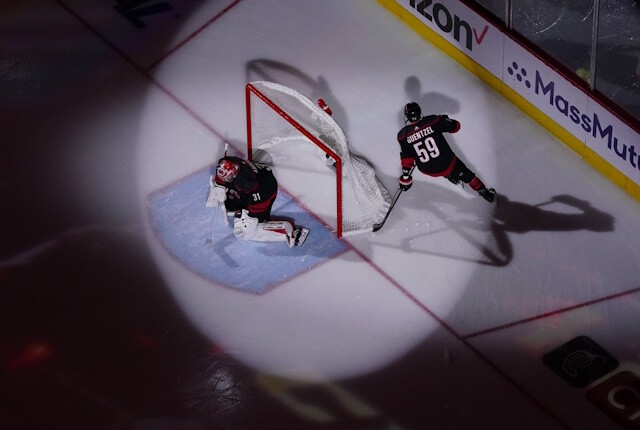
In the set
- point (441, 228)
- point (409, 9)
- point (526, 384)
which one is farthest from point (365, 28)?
point (526, 384)

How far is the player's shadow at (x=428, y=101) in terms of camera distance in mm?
9781

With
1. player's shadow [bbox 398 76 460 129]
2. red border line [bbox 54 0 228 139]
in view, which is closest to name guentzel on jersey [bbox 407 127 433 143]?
player's shadow [bbox 398 76 460 129]

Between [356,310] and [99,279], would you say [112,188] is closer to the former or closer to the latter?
[99,279]

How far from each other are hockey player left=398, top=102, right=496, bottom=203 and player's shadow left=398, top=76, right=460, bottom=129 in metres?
0.87

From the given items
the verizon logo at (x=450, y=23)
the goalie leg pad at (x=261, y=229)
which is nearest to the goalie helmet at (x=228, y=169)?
the goalie leg pad at (x=261, y=229)

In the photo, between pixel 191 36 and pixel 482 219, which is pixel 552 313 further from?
pixel 191 36

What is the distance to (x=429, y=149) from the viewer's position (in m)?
8.77

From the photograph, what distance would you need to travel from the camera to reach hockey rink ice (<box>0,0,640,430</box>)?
8.09 metres

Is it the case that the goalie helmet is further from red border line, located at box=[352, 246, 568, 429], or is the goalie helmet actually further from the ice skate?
the ice skate

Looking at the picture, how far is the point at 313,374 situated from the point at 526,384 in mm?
1336

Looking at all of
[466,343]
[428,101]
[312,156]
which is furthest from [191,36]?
[466,343]

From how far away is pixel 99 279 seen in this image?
344 inches

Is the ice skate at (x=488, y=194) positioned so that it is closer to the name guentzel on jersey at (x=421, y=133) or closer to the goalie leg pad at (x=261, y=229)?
the name guentzel on jersey at (x=421, y=133)

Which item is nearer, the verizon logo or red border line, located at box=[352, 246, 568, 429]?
red border line, located at box=[352, 246, 568, 429]
